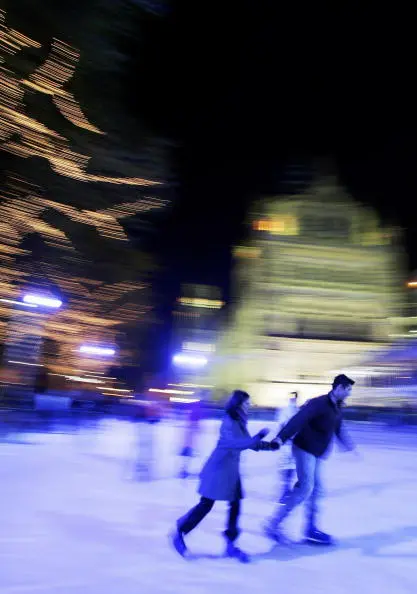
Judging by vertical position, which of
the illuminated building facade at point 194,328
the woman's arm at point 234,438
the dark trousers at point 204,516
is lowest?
the dark trousers at point 204,516

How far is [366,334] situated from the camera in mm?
45031

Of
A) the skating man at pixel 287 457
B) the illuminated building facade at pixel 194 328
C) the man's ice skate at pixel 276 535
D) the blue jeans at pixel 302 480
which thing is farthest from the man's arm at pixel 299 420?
the illuminated building facade at pixel 194 328

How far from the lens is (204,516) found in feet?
16.1

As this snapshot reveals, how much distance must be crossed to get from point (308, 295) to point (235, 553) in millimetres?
41168

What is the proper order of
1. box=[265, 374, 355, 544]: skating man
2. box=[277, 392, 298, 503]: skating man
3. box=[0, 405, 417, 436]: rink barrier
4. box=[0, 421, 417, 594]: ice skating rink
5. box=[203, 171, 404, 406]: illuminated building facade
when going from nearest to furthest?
box=[0, 421, 417, 594]: ice skating rink → box=[265, 374, 355, 544]: skating man → box=[277, 392, 298, 503]: skating man → box=[0, 405, 417, 436]: rink barrier → box=[203, 171, 404, 406]: illuminated building facade

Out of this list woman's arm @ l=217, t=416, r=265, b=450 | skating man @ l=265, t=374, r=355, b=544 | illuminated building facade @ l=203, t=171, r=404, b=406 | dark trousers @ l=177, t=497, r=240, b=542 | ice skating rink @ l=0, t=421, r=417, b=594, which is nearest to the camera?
ice skating rink @ l=0, t=421, r=417, b=594

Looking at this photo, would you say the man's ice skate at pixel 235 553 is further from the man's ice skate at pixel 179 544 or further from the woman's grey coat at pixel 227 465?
the woman's grey coat at pixel 227 465

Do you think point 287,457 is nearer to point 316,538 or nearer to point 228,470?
point 316,538

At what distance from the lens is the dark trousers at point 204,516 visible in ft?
15.9

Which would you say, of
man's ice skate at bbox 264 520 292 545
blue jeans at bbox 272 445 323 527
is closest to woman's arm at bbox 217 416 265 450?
blue jeans at bbox 272 445 323 527

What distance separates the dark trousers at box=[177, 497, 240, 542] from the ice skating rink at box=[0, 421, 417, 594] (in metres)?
0.22

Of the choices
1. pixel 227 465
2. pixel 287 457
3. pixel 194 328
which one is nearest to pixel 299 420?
pixel 227 465

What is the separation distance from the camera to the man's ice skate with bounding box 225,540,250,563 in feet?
15.6

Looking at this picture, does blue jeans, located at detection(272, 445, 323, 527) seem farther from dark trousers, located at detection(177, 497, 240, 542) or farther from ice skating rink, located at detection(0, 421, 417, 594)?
dark trousers, located at detection(177, 497, 240, 542)
